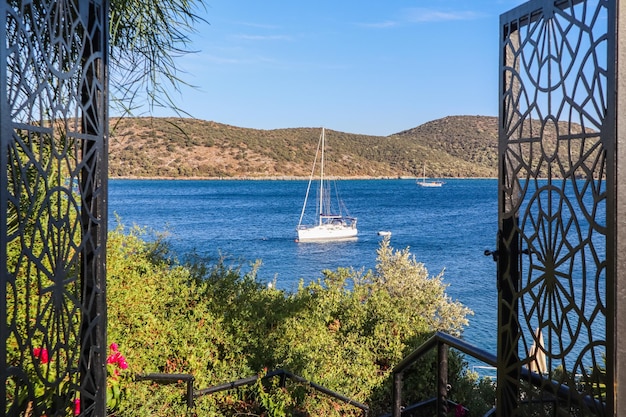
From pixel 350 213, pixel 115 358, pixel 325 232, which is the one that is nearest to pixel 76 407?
pixel 115 358

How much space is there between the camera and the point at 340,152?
160 feet

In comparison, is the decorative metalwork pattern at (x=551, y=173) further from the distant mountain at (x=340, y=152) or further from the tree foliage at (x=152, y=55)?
the distant mountain at (x=340, y=152)

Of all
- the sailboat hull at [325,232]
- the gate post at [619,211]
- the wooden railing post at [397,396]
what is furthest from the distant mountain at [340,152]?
the gate post at [619,211]

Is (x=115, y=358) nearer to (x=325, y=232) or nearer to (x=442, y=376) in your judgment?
(x=442, y=376)

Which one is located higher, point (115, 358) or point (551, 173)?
point (551, 173)

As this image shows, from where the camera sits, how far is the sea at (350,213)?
27.0 meters

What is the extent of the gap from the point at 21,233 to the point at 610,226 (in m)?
1.48

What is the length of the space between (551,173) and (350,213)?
1940 inches

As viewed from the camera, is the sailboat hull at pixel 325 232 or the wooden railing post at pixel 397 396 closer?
the wooden railing post at pixel 397 396

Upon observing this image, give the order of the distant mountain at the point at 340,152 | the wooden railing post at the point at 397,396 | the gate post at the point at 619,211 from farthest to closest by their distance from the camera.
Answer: the distant mountain at the point at 340,152 < the wooden railing post at the point at 397,396 < the gate post at the point at 619,211

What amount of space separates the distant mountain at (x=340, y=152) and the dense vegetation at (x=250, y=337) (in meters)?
37.1

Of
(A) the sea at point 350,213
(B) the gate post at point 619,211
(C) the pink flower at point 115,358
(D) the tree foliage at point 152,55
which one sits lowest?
(A) the sea at point 350,213

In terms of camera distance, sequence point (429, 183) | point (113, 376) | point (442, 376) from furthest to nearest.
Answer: point (429, 183)
point (113, 376)
point (442, 376)

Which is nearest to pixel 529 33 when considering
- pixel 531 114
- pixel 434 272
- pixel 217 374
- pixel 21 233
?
pixel 531 114
